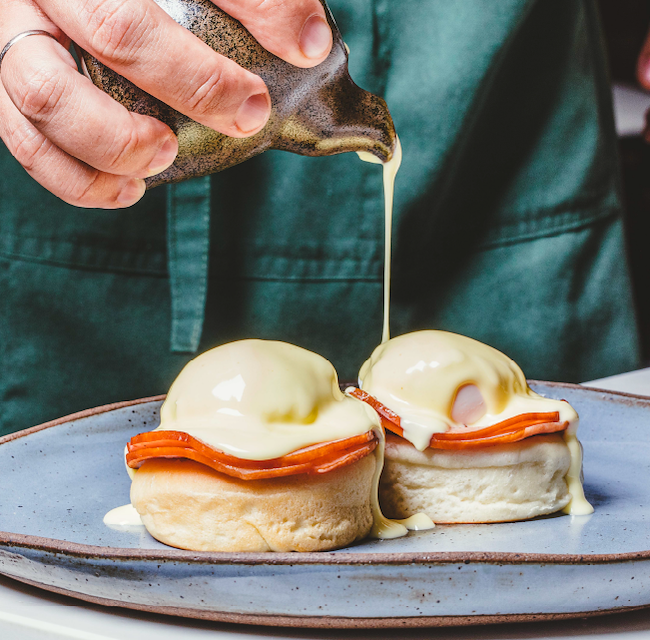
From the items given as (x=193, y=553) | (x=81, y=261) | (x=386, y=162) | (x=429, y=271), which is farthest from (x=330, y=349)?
(x=193, y=553)

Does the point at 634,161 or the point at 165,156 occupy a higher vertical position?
the point at 165,156

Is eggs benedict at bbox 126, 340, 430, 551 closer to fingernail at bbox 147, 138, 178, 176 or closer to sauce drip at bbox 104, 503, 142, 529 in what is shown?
sauce drip at bbox 104, 503, 142, 529

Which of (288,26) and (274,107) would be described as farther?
(274,107)

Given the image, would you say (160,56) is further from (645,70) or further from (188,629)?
(645,70)

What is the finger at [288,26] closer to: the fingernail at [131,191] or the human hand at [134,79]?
the human hand at [134,79]

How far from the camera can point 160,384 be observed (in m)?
1.80

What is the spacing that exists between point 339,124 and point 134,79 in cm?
27

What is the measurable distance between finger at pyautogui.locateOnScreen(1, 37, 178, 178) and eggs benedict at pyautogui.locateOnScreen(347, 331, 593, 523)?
1.57 feet

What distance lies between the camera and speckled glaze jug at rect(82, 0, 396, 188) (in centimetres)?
86

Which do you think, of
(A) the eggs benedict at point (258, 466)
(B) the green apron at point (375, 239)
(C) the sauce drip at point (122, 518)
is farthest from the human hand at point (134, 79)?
(B) the green apron at point (375, 239)

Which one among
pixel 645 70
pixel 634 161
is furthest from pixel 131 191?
pixel 634 161

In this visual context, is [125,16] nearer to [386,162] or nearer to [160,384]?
[386,162]

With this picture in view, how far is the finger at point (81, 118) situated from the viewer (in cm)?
89

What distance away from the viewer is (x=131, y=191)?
1017 millimetres
